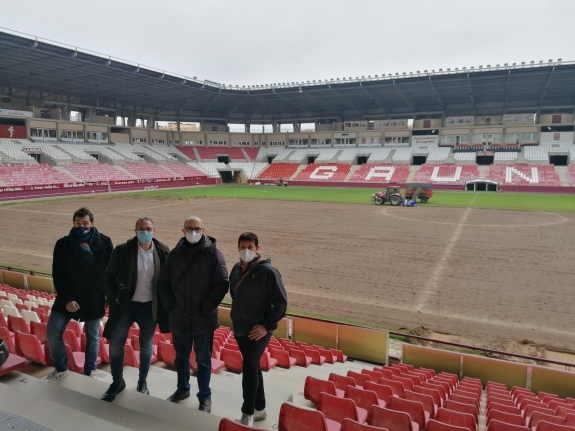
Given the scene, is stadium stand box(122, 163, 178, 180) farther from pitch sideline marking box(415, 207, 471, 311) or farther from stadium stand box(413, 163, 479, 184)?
pitch sideline marking box(415, 207, 471, 311)

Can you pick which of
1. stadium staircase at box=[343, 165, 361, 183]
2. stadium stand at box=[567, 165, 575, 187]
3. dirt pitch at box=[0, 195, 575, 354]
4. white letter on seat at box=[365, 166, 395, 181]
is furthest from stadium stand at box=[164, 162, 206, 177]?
stadium stand at box=[567, 165, 575, 187]

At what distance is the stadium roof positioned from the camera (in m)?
49.7

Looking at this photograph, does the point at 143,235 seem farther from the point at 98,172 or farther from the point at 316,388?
the point at 98,172

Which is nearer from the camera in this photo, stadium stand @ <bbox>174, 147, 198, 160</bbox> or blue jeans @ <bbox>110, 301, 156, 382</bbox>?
blue jeans @ <bbox>110, 301, 156, 382</bbox>

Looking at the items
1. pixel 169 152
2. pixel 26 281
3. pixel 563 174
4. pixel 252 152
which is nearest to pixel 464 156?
pixel 563 174

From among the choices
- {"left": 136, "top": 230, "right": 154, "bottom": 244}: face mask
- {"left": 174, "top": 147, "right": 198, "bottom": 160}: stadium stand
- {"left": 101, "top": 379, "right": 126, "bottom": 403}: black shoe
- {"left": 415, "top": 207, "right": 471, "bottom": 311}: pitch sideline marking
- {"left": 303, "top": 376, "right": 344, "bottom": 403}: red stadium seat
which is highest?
{"left": 174, "top": 147, "right": 198, "bottom": 160}: stadium stand

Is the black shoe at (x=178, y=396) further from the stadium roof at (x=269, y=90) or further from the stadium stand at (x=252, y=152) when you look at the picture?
the stadium stand at (x=252, y=152)

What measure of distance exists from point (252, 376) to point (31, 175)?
181 feet

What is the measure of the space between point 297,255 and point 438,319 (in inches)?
314

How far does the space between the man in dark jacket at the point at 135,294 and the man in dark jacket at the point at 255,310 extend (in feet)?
3.32

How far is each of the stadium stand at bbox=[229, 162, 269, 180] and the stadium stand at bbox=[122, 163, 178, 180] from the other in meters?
14.4

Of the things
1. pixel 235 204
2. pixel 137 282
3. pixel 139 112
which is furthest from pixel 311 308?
pixel 139 112

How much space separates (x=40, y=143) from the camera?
193 ft

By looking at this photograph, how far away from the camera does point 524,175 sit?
56.0m
